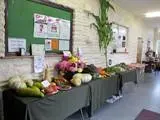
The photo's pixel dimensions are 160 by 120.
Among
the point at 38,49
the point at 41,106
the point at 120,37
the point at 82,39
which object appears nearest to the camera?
the point at 41,106

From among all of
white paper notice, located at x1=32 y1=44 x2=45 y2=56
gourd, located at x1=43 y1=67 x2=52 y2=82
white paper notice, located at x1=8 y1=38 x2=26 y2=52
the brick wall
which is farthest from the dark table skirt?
white paper notice, located at x1=32 y1=44 x2=45 y2=56

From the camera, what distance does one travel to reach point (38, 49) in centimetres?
293

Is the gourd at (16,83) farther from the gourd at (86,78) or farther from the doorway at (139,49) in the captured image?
the doorway at (139,49)

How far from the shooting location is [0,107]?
2.25 meters

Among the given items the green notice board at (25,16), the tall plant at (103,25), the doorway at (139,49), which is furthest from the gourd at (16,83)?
the doorway at (139,49)

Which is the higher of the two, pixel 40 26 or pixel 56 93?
pixel 40 26

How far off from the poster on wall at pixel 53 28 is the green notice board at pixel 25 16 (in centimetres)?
11

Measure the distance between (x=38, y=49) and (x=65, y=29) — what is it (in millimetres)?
800

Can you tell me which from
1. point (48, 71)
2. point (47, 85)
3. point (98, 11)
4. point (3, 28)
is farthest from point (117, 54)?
point (3, 28)

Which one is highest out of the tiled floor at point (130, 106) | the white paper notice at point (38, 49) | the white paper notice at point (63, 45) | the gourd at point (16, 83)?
the white paper notice at point (63, 45)

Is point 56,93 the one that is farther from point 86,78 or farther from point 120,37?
point 120,37

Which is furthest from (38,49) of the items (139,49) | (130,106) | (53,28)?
(139,49)

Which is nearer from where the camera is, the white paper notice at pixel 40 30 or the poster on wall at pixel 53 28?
the white paper notice at pixel 40 30

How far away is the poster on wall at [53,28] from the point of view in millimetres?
3121
